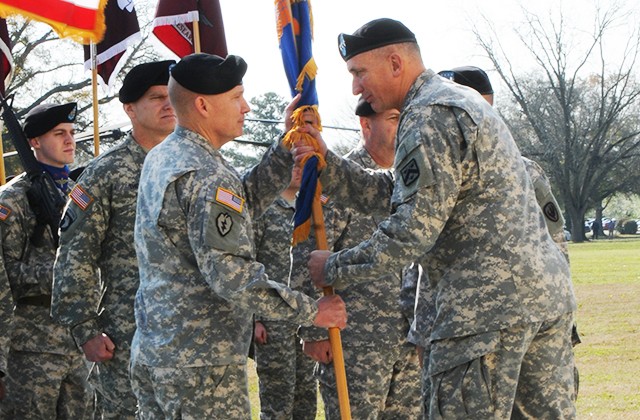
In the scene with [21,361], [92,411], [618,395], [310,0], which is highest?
[310,0]

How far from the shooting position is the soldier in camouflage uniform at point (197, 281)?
402 centimetres

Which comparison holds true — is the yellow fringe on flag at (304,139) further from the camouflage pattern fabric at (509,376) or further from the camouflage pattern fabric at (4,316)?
the camouflage pattern fabric at (4,316)

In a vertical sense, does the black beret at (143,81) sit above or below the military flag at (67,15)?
below

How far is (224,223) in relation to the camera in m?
4.03

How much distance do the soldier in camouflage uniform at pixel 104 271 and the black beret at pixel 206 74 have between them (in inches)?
42.4

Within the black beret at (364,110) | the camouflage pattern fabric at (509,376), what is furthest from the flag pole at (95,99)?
the camouflage pattern fabric at (509,376)

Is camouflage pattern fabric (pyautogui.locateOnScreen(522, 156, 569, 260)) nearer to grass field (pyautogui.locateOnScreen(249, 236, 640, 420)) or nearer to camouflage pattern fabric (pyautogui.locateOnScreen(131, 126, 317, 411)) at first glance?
camouflage pattern fabric (pyautogui.locateOnScreen(131, 126, 317, 411))

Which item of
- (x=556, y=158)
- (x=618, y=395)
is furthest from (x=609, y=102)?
(x=618, y=395)

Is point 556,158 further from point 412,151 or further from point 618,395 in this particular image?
point 412,151

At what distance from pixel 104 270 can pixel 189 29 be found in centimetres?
275

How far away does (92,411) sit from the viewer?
6.52 m

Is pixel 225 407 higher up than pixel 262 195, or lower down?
lower down

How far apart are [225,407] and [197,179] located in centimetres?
96

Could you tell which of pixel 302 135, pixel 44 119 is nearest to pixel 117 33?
pixel 44 119
